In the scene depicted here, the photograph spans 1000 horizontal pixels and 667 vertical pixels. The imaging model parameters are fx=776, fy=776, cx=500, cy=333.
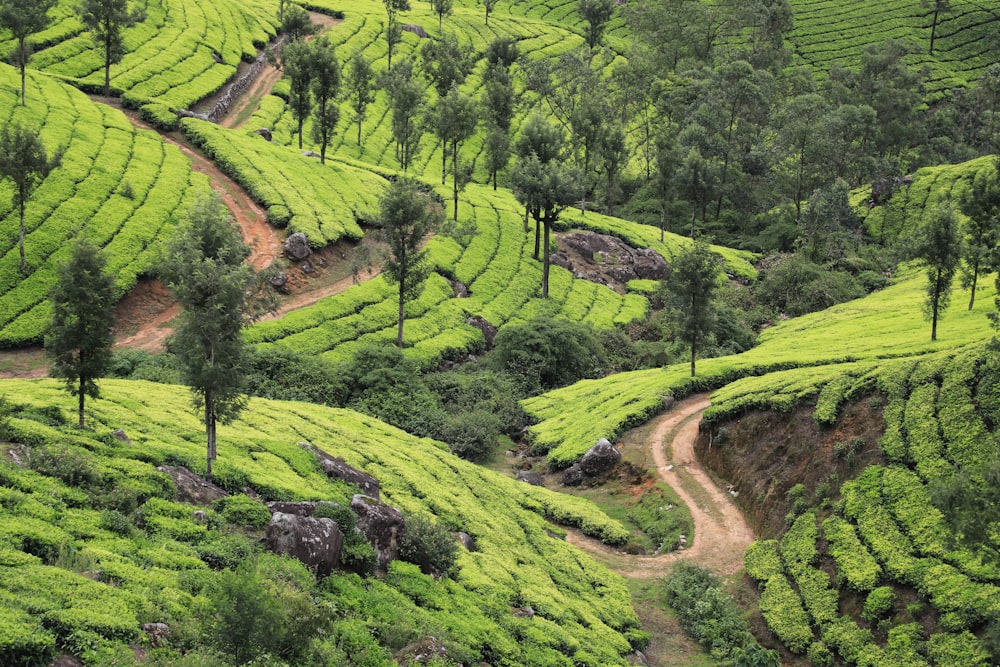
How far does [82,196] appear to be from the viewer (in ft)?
218

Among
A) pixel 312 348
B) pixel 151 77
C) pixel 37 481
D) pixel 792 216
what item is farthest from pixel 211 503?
pixel 792 216

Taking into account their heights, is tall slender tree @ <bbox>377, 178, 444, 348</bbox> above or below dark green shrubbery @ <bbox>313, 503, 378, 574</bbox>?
above

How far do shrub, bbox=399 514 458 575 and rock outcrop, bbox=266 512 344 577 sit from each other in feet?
15.1

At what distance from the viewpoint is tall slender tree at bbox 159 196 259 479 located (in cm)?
2811

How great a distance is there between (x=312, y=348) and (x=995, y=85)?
121 metres

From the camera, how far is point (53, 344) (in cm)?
2850

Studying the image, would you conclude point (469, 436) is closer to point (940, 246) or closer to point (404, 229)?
point (404, 229)

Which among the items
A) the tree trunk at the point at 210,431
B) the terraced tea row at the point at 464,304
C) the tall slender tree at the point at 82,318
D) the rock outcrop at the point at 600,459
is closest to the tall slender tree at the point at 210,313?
the tree trunk at the point at 210,431

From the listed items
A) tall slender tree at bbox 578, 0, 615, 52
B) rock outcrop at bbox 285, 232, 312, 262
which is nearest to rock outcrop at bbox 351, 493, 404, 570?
rock outcrop at bbox 285, 232, 312, 262

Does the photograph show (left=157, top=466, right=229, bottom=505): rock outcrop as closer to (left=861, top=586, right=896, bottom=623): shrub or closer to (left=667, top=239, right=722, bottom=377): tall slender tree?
(left=861, top=586, right=896, bottom=623): shrub

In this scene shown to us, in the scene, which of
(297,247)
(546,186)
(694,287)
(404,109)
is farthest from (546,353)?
(404,109)

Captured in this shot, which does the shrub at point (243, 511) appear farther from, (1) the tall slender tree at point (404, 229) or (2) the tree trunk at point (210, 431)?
(1) the tall slender tree at point (404, 229)

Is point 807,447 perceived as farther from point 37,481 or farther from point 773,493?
point 37,481

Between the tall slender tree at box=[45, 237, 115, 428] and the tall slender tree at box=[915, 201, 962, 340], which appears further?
the tall slender tree at box=[915, 201, 962, 340]
